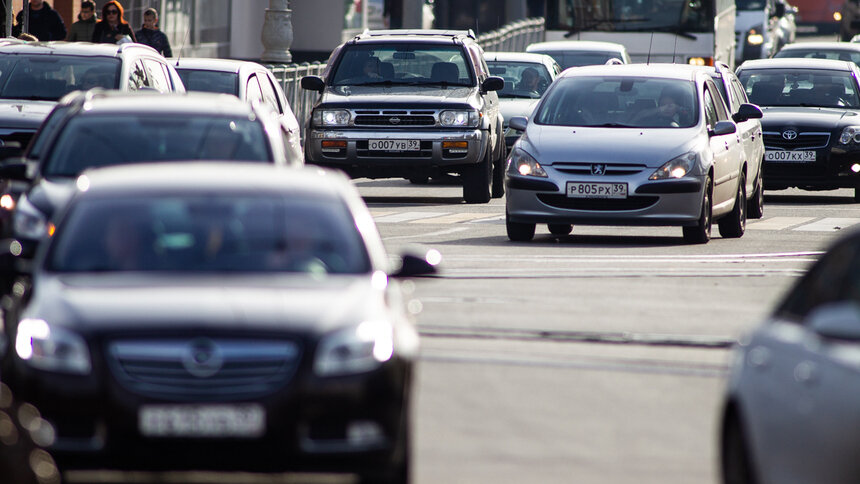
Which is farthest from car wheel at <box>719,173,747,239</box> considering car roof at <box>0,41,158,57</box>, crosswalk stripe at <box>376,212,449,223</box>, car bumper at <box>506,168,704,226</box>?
car roof at <box>0,41,158,57</box>

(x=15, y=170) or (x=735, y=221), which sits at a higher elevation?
(x=15, y=170)

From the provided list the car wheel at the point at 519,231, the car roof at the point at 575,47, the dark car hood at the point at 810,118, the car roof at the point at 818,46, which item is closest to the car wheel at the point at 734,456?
the car wheel at the point at 519,231

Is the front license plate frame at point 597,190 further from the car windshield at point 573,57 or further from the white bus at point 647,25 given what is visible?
the white bus at point 647,25

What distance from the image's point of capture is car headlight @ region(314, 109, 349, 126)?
22391 millimetres

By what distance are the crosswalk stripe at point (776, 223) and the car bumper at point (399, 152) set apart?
3.42m

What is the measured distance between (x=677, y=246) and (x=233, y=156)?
24.4 feet

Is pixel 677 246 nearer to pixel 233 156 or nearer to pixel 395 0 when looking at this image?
pixel 233 156

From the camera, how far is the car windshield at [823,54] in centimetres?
3338

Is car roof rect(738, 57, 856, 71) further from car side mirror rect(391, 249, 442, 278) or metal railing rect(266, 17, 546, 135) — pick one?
Answer: car side mirror rect(391, 249, 442, 278)

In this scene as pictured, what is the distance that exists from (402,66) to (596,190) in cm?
676

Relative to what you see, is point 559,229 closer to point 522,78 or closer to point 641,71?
point 641,71

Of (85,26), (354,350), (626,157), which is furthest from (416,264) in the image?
(85,26)

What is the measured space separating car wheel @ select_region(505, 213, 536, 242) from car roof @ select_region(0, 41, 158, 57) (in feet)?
12.1

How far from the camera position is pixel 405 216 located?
811 inches
